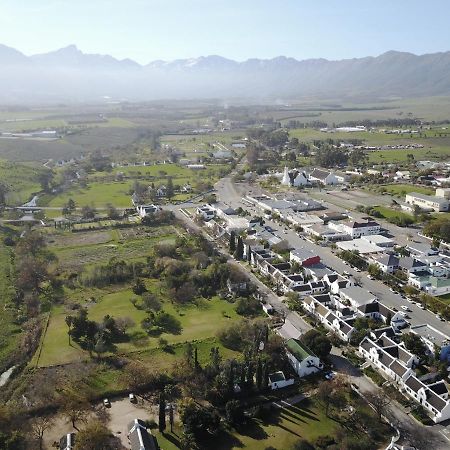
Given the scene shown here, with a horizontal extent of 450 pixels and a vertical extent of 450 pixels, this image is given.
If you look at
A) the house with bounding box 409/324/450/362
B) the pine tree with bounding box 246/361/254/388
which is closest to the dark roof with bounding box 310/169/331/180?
the house with bounding box 409/324/450/362

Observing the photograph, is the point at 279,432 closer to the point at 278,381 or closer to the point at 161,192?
the point at 278,381

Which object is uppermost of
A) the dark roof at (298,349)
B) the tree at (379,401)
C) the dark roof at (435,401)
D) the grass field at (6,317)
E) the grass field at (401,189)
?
the dark roof at (298,349)

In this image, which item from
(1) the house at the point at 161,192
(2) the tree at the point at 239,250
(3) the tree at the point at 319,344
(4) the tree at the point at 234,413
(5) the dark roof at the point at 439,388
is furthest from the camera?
(1) the house at the point at 161,192

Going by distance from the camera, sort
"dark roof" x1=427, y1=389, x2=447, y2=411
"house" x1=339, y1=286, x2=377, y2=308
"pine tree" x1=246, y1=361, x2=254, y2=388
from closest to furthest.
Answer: "dark roof" x1=427, y1=389, x2=447, y2=411 < "pine tree" x1=246, y1=361, x2=254, y2=388 < "house" x1=339, y1=286, x2=377, y2=308

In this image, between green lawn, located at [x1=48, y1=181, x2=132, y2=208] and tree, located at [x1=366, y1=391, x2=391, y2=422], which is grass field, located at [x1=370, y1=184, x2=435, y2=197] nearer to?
green lawn, located at [x1=48, y1=181, x2=132, y2=208]

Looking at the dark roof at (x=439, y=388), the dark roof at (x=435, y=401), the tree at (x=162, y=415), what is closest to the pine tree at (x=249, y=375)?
the tree at (x=162, y=415)

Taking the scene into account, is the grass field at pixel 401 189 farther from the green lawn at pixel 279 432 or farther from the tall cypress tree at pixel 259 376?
the green lawn at pixel 279 432
